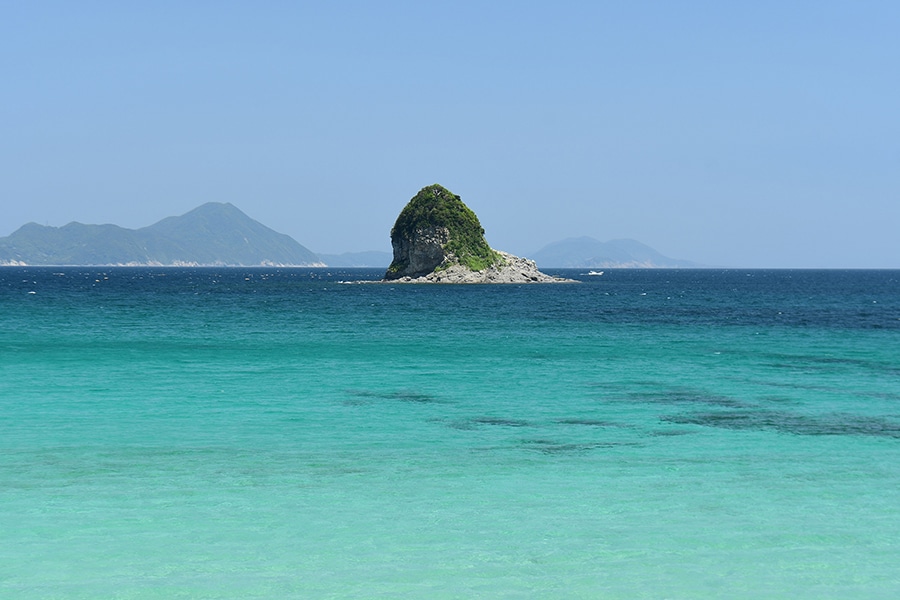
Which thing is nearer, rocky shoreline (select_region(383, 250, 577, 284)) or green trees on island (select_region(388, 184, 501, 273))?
rocky shoreline (select_region(383, 250, 577, 284))

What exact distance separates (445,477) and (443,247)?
14933cm

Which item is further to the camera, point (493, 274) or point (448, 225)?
point (493, 274)

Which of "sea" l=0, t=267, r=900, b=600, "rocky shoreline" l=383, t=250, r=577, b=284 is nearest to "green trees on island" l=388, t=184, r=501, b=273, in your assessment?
"rocky shoreline" l=383, t=250, r=577, b=284

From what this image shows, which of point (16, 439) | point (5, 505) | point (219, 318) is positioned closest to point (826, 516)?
point (5, 505)

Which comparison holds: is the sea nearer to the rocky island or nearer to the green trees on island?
the rocky island

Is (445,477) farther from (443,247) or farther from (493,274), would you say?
(493,274)

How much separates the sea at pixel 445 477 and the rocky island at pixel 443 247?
406ft

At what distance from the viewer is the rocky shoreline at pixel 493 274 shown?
16425cm

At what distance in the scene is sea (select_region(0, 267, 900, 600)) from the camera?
12.4 meters

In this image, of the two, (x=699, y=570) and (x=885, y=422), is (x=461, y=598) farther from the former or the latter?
(x=885, y=422)

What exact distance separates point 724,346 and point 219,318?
42191 millimetres

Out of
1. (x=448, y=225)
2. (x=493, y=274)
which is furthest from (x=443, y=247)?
(x=493, y=274)

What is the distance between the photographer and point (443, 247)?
167 metres

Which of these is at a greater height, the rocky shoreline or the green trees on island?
the green trees on island
